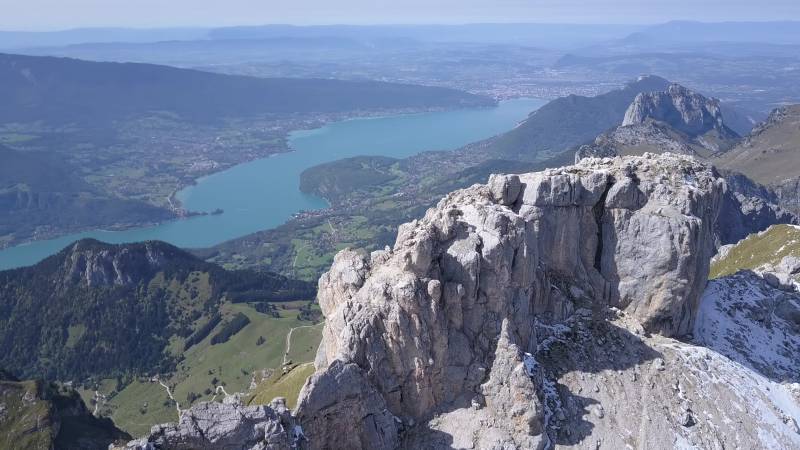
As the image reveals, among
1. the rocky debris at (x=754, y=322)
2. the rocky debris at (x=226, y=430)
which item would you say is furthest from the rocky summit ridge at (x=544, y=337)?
the rocky debris at (x=754, y=322)

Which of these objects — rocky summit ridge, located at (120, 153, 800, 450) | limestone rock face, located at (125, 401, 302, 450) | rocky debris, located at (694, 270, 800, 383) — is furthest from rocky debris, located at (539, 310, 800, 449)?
limestone rock face, located at (125, 401, 302, 450)

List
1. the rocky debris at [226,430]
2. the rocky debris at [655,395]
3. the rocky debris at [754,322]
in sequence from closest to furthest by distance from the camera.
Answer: the rocky debris at [226,430] → the rocky debris at [655,395] → the rocky debris at [754,322]

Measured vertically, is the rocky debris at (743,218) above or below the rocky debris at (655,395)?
below

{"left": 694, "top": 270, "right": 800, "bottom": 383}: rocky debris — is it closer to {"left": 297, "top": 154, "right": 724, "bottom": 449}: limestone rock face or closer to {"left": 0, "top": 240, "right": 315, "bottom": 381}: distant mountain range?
{"left": 297, "top": 154, "right": 724, "bottom": 449}: limestone rock face

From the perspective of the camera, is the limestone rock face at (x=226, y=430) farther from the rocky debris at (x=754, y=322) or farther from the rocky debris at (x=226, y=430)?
Result: the rocky debris at (x=754, y=322)

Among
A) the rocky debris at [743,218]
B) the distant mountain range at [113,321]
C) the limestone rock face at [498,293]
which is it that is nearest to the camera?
the limestone rock face at [498,293]

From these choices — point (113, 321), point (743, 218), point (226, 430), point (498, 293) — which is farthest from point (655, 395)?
point (113, 321)

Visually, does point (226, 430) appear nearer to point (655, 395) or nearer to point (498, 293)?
point (498, 293)

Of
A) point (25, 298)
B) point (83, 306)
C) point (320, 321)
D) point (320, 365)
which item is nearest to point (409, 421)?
point (320, 365)
